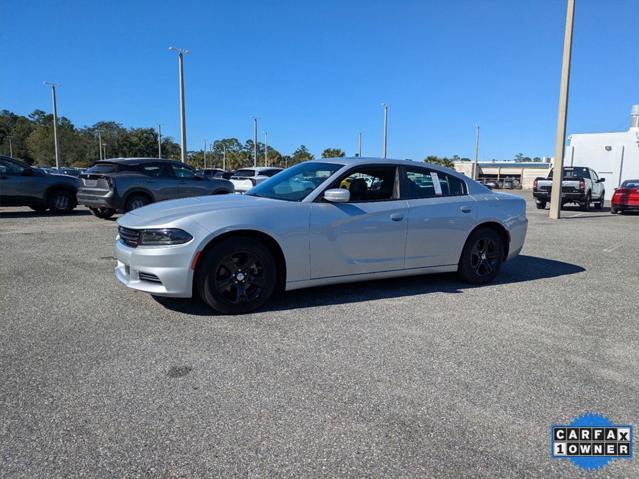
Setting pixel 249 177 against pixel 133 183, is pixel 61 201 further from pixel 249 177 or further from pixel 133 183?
pixel 249 177

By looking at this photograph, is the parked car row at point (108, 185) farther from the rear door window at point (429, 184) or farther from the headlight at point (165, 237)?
the rear door window at point (429, 184)

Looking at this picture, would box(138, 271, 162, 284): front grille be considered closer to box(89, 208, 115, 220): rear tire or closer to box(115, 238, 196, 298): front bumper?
box(115, 238, 196, 298): front bumper

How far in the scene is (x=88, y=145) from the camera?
290 ft

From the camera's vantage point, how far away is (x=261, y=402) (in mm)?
2895

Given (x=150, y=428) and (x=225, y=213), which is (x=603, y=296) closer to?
(x=225, y=213)

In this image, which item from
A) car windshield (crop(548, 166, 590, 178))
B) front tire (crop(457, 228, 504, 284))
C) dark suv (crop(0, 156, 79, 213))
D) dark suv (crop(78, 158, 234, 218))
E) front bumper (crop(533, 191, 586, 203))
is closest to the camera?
front tire (crop(457, 228, 504, 284))

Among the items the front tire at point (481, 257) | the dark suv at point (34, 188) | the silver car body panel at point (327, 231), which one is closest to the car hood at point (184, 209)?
the silver car body panel at point (327, 231)

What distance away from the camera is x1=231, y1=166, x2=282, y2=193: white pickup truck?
16438mm

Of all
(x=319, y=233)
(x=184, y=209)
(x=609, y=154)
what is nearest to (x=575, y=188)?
(x=609, y=154)

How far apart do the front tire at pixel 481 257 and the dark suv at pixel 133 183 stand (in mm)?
8460

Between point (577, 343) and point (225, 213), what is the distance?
3.28 m

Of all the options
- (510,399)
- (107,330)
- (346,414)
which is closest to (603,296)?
(510,399)

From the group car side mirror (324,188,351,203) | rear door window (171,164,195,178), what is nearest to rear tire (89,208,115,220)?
rear door window (171,164,195,178)

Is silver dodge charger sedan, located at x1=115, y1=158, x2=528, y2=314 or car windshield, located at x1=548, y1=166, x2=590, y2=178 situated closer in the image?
silver dodge charger sedan, located at x1=115, y1=158, x2=528, y2=314
